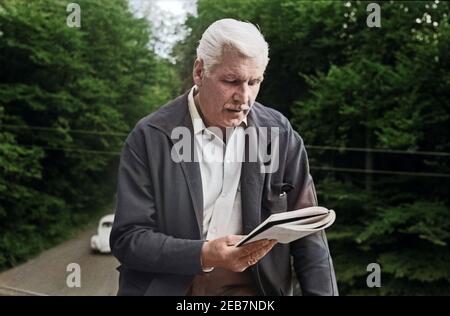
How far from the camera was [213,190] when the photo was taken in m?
1.15

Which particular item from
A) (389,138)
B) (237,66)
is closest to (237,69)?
(237,66)

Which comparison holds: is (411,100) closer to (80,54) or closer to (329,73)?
(329,73)

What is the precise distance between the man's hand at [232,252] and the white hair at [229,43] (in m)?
0.31

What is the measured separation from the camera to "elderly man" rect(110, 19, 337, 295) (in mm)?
1085

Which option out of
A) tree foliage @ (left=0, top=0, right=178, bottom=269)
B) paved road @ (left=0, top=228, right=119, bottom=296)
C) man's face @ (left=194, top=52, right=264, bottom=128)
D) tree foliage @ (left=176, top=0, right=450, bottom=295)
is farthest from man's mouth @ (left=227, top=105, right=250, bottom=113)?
tree foliage @ (left=176, top=0, right=450, bottom=295)

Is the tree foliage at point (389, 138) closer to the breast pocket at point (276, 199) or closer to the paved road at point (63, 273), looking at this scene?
the paved road at point (63, 273)

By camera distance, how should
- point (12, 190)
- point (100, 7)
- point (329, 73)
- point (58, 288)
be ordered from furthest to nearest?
point (12, 190)
point (329, 73)
point (58, 288)
point (100, 7)

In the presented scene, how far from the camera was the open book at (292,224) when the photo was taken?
0.95 m

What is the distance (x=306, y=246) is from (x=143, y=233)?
299mm

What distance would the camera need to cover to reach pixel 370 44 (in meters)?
4.88

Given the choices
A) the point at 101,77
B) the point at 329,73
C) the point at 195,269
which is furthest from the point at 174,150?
the point at 329,73

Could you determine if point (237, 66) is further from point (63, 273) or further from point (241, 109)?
point (63, 273)

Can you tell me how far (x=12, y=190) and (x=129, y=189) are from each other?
14.9ft

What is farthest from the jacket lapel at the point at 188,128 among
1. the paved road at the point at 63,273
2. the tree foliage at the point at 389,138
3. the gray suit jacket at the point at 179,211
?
the tree foliage at the point at 389,138
